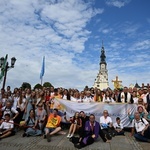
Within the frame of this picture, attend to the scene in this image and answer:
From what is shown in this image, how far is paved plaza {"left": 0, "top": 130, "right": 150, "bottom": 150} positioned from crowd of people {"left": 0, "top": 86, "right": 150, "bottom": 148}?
0.25 metres

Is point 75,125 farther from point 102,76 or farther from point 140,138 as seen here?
point 102,76

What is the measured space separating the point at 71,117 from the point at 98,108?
4.62 feet

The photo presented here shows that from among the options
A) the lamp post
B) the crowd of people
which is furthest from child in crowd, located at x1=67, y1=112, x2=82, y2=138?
the lamp post

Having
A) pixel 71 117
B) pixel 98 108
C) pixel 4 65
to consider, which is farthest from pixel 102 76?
pixel 71 117

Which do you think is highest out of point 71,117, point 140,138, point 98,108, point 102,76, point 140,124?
point 102,76

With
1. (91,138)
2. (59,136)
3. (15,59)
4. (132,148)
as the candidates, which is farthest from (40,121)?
(15,59)

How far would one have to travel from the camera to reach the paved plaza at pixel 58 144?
21.4 feet

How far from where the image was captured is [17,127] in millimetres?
9172

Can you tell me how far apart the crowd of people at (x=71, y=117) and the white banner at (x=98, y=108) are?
219mm

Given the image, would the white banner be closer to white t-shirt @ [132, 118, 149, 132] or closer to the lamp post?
white t-shirt @ [132, 118, 149, 132]

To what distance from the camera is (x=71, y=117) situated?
9.49m

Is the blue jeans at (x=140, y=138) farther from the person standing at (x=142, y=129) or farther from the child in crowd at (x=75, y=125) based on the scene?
the child in crowd at (x=75, y=125)

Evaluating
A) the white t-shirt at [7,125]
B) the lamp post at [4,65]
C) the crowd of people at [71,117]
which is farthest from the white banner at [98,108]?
the lamp post at [4,65]

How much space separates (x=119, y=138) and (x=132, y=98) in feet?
9.31
